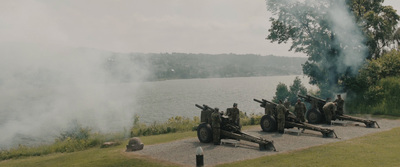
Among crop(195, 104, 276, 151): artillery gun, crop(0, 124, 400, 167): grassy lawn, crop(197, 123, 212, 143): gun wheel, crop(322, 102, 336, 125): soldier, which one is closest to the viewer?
crop(0, 124, 400, 167): grassy lawn

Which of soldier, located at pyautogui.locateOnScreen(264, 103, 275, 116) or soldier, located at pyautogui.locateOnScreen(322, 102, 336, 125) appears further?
soldier, located at pyautogui.locateOnScreen(322, 102, 336, 125)

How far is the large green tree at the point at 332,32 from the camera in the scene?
32.4 metres

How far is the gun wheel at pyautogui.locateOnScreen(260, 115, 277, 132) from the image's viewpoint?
Result: 20178mm

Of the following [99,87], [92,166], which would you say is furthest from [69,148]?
Answer: [99,87]

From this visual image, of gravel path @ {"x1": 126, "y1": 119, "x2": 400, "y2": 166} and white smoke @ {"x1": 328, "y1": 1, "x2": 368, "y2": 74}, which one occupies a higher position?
white smoke @ {"x1": 328, "y1": 1, "x2": 368, "y2": 74}

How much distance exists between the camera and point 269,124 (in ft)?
66.6

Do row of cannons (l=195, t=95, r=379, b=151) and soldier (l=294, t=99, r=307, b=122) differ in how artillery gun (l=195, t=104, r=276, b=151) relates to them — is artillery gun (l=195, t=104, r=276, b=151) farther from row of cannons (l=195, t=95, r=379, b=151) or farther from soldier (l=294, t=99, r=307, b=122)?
soldier (l=294, t=99, r=307, b=122)

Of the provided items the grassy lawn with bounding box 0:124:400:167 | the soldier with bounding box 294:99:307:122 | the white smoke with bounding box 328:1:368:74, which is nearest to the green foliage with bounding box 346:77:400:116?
the white smoke with bounding box 328:1:368:74

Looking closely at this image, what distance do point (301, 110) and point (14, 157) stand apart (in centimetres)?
1793

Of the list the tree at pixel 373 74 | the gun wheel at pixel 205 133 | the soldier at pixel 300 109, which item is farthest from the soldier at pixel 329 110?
the gun wheel at pixel 205 133

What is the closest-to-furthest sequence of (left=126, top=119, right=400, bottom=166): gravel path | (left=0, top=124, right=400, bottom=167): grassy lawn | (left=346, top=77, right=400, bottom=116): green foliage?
(left=0, top=124, right=400, bottom=167): grassy lawn, (left=126, top=119, right=400, bottom=166): gravel path, (left=346, top=77, right=400, bottom=116): green foliage

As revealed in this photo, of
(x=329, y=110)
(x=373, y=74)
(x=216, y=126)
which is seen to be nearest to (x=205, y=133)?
(x=216, y=126)

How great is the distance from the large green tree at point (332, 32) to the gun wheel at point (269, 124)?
625 inches

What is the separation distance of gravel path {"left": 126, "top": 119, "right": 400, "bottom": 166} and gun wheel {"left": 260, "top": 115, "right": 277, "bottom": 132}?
1.45 ft
